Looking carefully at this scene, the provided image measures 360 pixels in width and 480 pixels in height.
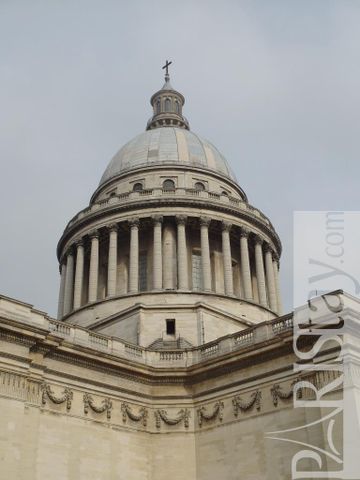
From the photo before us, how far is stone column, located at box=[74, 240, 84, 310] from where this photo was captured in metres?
43.2

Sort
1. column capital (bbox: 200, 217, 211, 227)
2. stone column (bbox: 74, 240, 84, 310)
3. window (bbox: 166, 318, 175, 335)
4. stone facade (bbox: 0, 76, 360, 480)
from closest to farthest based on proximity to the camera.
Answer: stone facade (bbox: 0, 76, 360, 480)
window (bbox: 166, 318, 175, 335)
stone column (bbox: 74, 240, 84, 310)
column capital (bbox: 200, 217, 211, 227)

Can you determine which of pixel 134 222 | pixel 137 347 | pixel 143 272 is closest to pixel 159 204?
pixel 134 222

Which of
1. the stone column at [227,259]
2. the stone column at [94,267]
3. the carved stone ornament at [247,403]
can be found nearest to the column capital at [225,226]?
the stone column at [227,259]

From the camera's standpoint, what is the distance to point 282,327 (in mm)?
30016

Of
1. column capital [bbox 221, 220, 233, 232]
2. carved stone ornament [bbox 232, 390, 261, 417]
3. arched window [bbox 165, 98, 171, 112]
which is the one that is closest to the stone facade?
carved stone ornament [bbox 232, 390, 261, 417]

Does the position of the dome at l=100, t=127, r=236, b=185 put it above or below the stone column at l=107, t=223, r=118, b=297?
above

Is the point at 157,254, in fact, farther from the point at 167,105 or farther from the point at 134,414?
the point at 167,105

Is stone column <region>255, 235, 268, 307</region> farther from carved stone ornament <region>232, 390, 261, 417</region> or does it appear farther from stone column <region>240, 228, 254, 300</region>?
carved stone ornament <region>232, 390, 261, 417</region>

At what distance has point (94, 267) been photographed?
42906mm

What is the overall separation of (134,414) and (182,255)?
44.9 feet

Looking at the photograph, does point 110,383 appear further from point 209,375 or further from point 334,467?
point 334,467

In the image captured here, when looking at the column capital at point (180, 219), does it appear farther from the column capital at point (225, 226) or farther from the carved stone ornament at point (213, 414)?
the carved stone ornament at point (213, 414)

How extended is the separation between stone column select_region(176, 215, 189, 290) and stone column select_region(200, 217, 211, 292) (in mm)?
1153

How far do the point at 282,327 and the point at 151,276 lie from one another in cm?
1429
